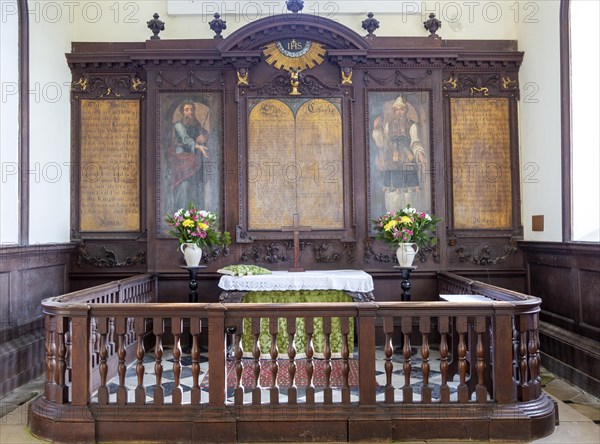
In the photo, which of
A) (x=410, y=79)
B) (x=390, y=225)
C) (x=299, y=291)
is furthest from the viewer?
(x=410, y=79)

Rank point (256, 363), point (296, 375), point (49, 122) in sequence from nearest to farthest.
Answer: point (256, 363)
point (296, 375)
point (49, 122)

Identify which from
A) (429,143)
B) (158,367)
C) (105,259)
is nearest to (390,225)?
(429,143)

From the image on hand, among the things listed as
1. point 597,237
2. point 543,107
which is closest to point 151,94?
point 543,107

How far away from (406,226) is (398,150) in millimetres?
1238

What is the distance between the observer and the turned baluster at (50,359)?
3.89 metres

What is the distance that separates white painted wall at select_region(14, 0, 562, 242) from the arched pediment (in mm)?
798

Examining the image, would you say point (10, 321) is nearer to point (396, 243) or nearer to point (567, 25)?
point (396, 243)

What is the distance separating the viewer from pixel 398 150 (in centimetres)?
709

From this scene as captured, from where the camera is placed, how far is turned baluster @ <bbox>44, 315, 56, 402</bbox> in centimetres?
389

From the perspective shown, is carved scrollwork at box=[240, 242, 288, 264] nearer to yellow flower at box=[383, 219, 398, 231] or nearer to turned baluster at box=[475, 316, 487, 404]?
yellow flower at box=[383, 219, 398, 231]

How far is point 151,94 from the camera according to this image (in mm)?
7020

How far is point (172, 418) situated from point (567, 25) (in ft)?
19.1

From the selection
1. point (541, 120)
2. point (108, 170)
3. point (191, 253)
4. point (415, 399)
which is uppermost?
point (541, 120)

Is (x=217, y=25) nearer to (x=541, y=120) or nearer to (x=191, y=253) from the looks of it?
(x=191, y=253)
